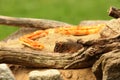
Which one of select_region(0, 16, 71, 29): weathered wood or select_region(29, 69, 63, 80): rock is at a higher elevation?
select_region(0, 16, 71, 29): weathered wood

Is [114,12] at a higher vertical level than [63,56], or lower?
higher

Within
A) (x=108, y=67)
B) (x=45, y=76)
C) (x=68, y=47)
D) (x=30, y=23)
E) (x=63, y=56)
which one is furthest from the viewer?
(x=30, y=23)

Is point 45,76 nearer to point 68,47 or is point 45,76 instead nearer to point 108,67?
point 108,67

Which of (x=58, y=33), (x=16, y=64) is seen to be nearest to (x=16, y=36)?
(x=58, y=33)

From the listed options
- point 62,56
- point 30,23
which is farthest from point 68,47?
point 30,23

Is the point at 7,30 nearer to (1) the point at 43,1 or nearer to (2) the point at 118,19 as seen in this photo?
(1) the point at 43,1

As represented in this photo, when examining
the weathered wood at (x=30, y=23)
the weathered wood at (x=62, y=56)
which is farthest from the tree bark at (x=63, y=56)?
the weathered wood at (x=30, y=23)

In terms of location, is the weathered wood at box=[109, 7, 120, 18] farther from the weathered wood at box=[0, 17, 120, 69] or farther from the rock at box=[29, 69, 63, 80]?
the rock at box=[29, 69, 63, 80]

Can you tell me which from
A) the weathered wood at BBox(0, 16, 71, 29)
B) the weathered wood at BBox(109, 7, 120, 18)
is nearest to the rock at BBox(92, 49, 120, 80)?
the weathered wood at BBox(109, 7, 120, 18)

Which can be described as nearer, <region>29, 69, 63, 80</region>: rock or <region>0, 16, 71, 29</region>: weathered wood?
<region>29, 69, 63, 80</region>: rock
